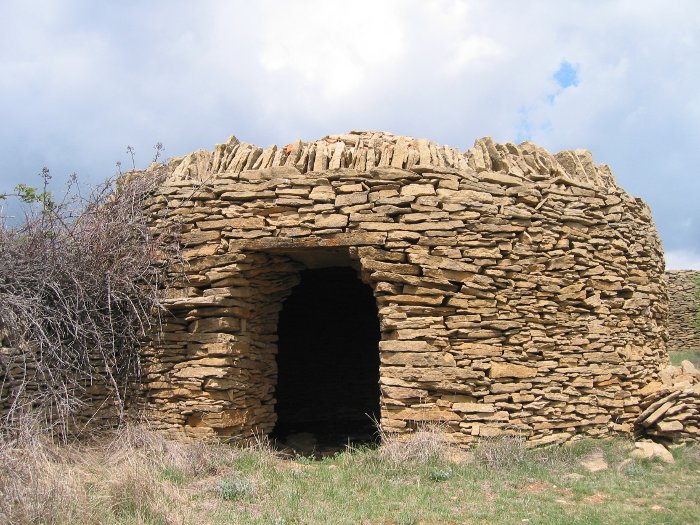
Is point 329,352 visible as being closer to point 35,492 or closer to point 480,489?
point 480,489

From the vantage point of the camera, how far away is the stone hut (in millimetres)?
6461

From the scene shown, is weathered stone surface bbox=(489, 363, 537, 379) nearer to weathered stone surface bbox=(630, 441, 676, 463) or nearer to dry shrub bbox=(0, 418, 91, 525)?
weathered stone surface bbox=(630, 441, 676, 463)

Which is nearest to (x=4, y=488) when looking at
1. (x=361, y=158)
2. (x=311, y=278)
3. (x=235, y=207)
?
(x=235, y=207)

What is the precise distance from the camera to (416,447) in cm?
600

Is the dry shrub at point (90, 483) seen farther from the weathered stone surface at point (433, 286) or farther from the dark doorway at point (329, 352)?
the dark doorway at point (329, 352)

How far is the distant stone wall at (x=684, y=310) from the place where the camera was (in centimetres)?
1914

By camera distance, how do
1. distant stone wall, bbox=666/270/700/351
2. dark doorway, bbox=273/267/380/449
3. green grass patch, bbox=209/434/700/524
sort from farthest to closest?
1. distant stone wall, bbox=666/270/700/351
2. dark doorway, bbox=273/267/380/449
3. green grass patch, bbox=209/434/700/524

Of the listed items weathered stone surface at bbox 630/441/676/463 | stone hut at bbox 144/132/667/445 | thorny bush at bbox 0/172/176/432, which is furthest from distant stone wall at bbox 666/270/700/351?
thorny bush at bbox 0/172/176/432

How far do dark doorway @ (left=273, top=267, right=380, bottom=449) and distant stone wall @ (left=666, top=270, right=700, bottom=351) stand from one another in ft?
39.2

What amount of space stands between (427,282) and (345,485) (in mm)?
2161

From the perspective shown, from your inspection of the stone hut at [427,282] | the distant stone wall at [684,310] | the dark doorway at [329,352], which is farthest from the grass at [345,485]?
the distant stone wall at [684,310]

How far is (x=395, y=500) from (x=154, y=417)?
2972 mm

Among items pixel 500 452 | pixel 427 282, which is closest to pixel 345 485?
pixel 500 452

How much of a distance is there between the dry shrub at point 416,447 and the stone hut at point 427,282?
103 millimetres
